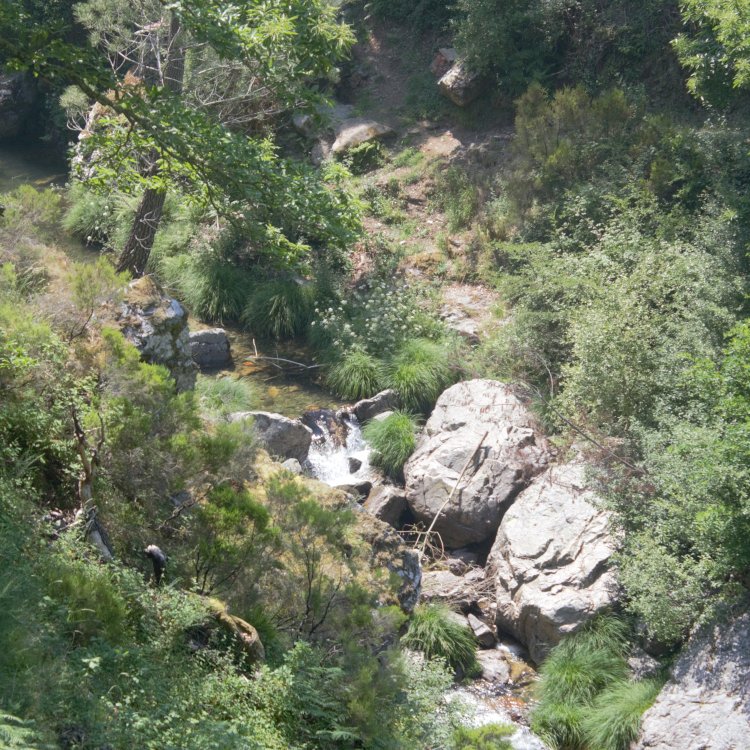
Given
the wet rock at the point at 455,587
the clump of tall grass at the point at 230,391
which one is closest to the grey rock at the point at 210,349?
the clump of tall grass at the point at 230,391

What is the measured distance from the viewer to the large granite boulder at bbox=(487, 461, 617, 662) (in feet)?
27.4

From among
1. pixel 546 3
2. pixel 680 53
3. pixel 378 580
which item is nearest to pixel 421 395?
pixel 378 580

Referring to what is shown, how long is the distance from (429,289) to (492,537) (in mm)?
4926

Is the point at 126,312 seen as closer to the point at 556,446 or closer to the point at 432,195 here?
the point at 556,446

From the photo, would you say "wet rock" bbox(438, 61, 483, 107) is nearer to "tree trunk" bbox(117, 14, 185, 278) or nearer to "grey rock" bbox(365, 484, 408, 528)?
"tree trunk" bbox(117, 14, 185, 278)

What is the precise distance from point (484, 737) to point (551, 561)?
251cm

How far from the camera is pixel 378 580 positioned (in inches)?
267

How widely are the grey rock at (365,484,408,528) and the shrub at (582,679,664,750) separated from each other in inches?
127

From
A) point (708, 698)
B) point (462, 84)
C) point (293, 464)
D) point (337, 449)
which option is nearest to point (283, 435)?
point (293, 464)

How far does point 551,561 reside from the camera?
347 inches

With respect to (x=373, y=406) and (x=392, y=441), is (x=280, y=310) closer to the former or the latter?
(x=373, y=406)

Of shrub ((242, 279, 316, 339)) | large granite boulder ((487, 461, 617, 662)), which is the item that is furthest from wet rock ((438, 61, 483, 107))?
large granite boulder ((487, 461, 617, 662))

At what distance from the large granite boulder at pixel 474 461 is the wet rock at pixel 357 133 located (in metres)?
7.04

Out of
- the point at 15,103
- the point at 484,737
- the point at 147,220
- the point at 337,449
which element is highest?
the point at 15,103
